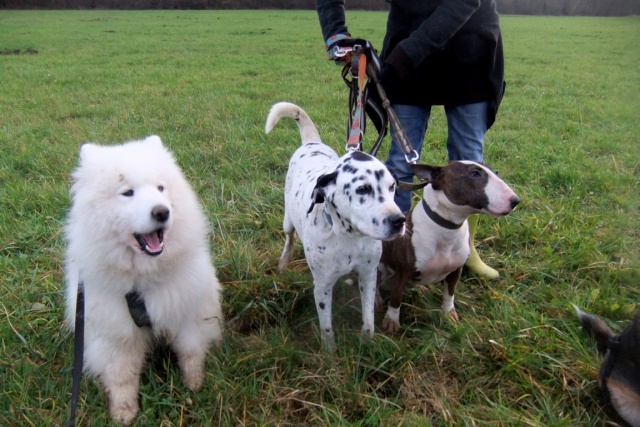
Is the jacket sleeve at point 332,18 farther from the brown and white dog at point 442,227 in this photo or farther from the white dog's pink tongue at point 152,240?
the white dog's pink tongue at point 152,240

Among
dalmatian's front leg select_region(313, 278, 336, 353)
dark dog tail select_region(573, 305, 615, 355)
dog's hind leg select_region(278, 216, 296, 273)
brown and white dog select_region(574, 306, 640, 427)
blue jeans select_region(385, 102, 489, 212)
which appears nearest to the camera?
brown and white dog select_region(574, 306, 640, 427)

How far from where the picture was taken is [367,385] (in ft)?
7.07

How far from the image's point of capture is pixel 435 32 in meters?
2.45

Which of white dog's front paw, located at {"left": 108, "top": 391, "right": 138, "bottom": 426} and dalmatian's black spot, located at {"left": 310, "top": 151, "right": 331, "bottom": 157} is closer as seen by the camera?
white dog's front paw, located at {"left": 108, "top": 391, "right": 138, "bottom": 426}

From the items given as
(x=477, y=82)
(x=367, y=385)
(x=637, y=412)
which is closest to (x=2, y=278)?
(x=367, y=385)

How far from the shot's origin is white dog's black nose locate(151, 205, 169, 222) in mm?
1871

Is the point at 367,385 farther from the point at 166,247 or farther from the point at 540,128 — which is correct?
the point at 540,128

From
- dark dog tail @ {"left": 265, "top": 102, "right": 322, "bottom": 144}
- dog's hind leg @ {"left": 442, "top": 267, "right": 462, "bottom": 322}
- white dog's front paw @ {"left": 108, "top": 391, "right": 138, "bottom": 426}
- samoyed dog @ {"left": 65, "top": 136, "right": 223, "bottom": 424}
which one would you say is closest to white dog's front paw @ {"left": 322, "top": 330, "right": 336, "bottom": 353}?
samoyed dog @ {"left": 65, "top": 136, "right": 223, "bottom": 424}

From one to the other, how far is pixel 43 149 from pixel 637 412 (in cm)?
527

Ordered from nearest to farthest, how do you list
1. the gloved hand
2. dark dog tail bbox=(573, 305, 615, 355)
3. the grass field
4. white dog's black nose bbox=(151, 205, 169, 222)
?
white dog's black nose bbox=(151, 205, 169, 222), the grass field, dark dog tail bbox=(573, 305, 615, 355), the gloved hand

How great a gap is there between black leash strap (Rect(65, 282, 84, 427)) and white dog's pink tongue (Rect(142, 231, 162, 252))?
425mm

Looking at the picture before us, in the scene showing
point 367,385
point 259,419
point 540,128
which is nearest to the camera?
point 259,419

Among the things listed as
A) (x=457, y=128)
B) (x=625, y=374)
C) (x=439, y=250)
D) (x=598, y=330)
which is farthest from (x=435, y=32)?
(x=625, y=374)

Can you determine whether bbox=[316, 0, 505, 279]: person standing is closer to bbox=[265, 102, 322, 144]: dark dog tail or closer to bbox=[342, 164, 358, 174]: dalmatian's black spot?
bbox=[265, 102, 322, 144]: dark dog tail
